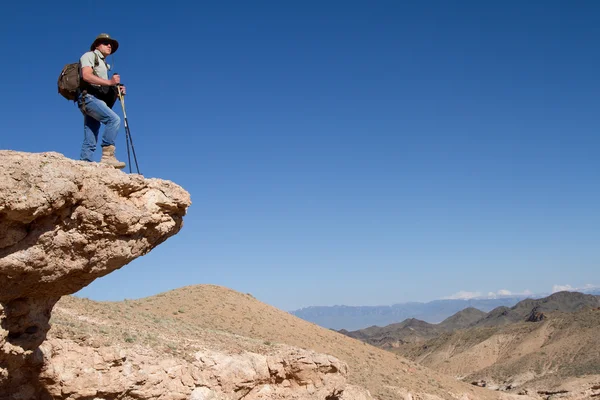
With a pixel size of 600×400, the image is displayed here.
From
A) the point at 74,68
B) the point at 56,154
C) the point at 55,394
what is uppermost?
the point at 74,68

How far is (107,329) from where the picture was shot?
13148 millimetres

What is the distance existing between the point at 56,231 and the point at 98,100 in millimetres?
2334

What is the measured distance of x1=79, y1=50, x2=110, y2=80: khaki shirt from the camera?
820 cm

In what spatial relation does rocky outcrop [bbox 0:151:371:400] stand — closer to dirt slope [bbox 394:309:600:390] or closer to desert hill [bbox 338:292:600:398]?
desert hill [bbox 338:292:600:398]

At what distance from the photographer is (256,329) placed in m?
29.2

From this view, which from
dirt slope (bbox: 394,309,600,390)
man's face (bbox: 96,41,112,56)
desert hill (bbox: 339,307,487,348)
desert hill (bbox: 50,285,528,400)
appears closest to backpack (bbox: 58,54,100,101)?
man's face (bbox: 96,41,112,56)

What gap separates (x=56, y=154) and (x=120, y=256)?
1.89 meters

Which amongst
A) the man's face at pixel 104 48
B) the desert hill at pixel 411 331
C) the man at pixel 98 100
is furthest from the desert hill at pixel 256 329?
the desert hill at pixel 411 331

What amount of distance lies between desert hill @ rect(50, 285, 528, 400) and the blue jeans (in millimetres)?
9109

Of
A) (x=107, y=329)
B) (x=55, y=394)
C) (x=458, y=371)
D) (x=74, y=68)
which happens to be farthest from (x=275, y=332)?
(x=458, y=371)

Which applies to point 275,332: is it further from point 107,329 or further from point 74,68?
point 74,68

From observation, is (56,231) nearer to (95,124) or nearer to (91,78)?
(95,124)

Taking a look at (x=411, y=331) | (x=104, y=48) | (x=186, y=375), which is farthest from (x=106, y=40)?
(x=411, y=331)

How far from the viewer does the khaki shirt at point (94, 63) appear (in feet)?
26.9
